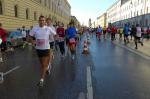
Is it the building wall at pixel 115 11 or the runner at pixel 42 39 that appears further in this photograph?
the building wall at pixel 115 11

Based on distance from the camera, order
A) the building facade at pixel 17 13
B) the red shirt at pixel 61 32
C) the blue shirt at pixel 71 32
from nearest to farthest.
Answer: the blue shirt at pixel 71 32 → the red shirt at pixel 61 32 → the building facade at pixel 17 13

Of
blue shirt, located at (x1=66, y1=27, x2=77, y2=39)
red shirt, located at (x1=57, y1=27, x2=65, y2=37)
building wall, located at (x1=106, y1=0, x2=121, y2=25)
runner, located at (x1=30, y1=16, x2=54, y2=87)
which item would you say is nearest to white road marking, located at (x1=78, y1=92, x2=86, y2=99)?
runner, located at (x1=30, y1=16, x2=54, y2=87)

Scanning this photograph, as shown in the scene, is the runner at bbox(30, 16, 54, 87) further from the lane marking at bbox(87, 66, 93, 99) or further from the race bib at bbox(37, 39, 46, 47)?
the lane marking at bbox(87, 66, 93, 99)

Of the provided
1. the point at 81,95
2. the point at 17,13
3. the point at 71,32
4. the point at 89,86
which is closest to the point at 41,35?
the point at 89,86

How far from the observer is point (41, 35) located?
823 centimetres

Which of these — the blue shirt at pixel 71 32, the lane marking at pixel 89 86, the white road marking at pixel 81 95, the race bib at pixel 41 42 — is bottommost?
the white road marking at pixel 81 95

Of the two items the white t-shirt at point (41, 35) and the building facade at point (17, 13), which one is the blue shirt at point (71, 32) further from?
the building facade at point (17, 13)

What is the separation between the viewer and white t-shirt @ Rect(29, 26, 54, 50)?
27.0ft

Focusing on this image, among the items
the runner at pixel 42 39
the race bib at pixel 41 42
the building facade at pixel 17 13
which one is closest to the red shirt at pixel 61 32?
the runner at pixel 42 39

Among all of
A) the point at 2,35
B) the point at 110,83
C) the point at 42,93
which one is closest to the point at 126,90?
the point at 110,83

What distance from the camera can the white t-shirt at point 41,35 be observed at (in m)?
8.23

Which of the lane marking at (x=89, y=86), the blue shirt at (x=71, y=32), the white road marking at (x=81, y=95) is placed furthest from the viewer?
the blue shirt at (x=71, y=32)

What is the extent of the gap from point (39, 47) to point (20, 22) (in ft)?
89.7

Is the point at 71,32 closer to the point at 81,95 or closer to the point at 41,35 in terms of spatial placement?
the point at 41,35
